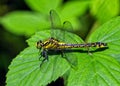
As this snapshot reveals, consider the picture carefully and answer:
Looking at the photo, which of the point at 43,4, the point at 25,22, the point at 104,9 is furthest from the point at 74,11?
the point at 25,22

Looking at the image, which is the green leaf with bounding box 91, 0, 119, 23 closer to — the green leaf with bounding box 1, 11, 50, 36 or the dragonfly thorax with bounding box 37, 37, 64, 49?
the green leaf with bounding box 1, 11, 50, 36

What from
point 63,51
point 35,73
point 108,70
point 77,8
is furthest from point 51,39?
point 77,8

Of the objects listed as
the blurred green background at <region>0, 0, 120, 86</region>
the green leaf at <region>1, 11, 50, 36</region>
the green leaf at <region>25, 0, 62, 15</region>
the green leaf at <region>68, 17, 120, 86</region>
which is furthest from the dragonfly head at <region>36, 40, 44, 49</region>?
the green leaf at <region>25, 0, 62, 15</region>

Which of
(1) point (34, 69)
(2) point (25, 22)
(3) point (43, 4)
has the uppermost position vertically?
(3) point (43, 4)

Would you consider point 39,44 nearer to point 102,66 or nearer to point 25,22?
point 102,66

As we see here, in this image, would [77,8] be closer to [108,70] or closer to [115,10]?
[115,10]

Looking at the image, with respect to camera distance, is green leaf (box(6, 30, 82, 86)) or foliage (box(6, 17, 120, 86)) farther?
green leaf (box(6, 30, 82, 86))
